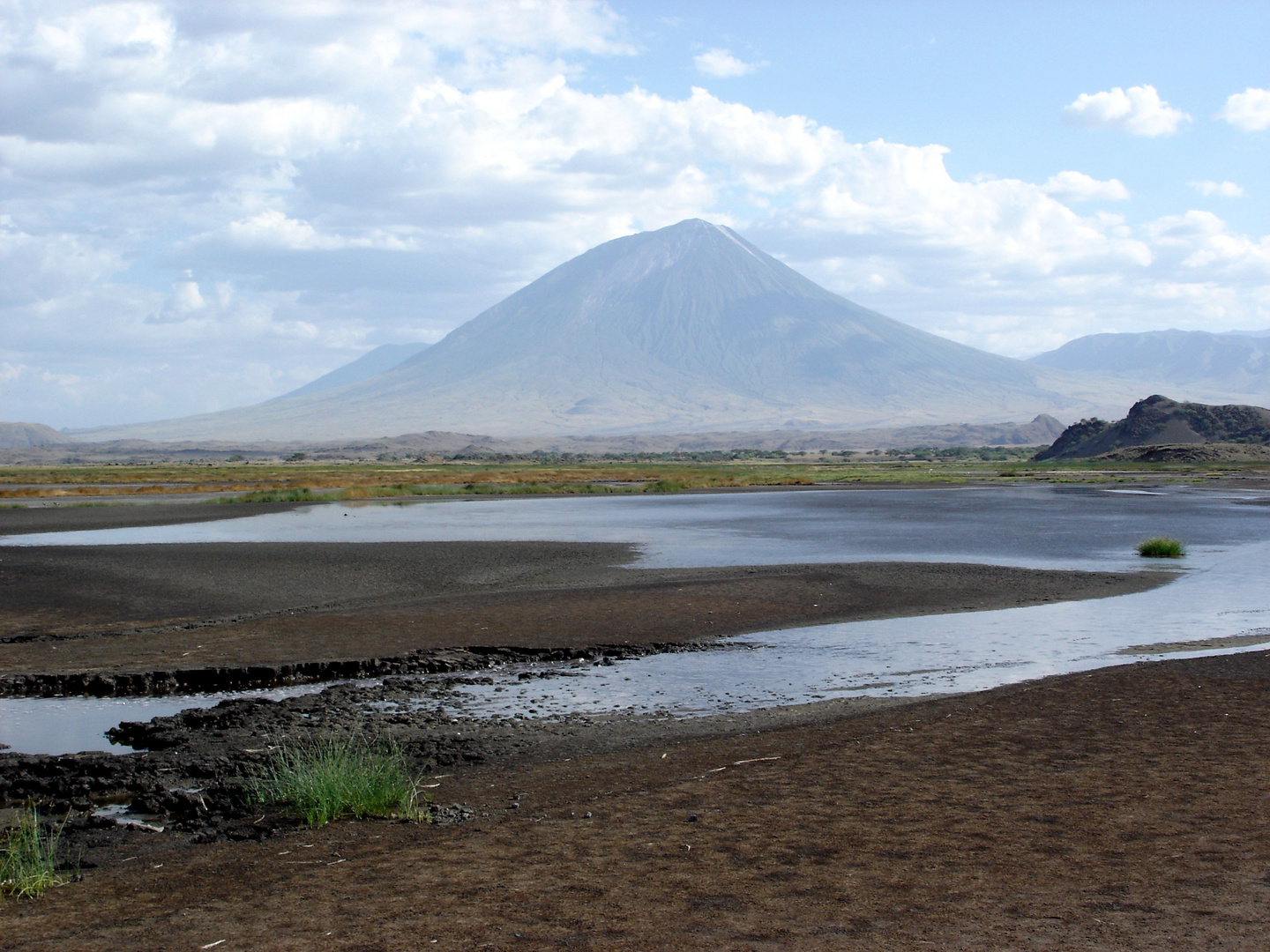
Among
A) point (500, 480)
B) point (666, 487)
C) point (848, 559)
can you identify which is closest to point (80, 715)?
point (848, 559)

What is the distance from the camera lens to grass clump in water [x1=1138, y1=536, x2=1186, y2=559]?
2777 cm

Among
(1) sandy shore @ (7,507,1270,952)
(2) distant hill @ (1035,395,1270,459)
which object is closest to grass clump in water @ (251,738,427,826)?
(1) sandy shore @ (7,507,1270,952)

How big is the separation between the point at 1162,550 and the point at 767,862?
24487mm

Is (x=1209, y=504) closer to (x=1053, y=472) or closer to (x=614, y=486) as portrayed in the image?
(x=614, y=486)

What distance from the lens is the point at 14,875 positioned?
6703 mm

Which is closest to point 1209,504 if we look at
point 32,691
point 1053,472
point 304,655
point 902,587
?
point 902,587

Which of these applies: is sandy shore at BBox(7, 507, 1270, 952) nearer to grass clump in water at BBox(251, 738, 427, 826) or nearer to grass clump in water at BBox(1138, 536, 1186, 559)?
grass clump in water at BBox(251, 738, 427, 826)

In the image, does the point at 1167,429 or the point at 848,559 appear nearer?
the point at 848,559

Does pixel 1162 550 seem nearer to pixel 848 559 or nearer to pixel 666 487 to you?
pixel 848 559

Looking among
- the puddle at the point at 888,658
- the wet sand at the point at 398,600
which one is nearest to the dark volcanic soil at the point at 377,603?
the wet sand at the point at 398,600

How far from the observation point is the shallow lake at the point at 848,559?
12.9 m

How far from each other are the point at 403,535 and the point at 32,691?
21.3 meters

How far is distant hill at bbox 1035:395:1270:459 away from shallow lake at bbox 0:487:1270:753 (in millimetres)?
57337

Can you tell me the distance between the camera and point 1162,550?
2791 cm
